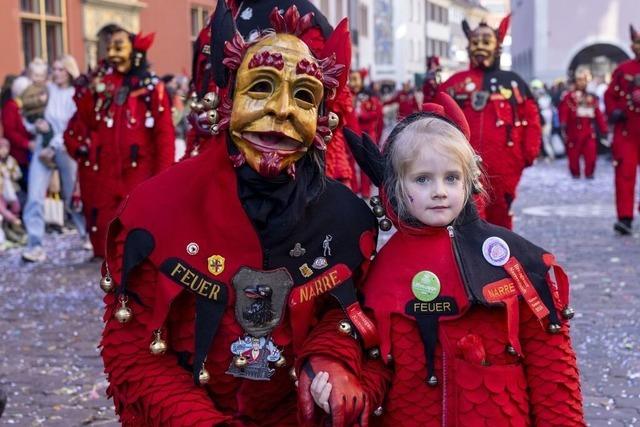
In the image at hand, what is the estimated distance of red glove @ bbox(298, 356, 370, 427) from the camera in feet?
8.42

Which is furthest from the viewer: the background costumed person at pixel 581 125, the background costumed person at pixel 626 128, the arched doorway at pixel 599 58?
the arched doorway at pixel 599 58

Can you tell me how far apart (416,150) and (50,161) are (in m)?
7.72

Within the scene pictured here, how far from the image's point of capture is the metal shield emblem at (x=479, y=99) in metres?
7.95

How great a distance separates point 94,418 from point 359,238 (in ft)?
8.19

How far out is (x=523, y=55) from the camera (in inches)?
1992

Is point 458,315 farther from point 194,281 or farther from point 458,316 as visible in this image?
point 194,281

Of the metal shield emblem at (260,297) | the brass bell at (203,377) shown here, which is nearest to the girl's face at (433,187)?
the metal shield emblem at (260,297)

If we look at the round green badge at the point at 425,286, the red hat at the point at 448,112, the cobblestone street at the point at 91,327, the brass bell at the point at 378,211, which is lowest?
the cobblestone street at the point at 91,327

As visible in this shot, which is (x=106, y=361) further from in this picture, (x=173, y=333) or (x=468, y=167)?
(x=468, y=167)

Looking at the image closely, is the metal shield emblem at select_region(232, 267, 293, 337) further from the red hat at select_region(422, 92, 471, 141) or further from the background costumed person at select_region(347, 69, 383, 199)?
the background costumed person at select_region(347, 69, 383, 199)

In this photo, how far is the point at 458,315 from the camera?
2.79 m

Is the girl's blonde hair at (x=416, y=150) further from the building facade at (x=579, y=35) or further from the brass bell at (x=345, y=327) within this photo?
the building facade at (x=579, y=35)

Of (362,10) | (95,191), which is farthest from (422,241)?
(362,10)

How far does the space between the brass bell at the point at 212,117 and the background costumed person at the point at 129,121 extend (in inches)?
205
